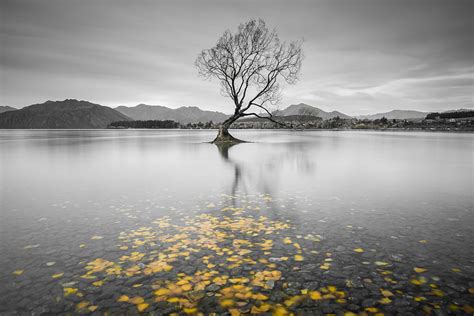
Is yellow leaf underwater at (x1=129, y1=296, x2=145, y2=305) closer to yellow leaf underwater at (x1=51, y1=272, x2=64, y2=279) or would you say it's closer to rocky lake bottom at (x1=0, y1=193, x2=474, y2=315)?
rocky lake bottom at (x1=0, y1=193, x2=474, y2=315)

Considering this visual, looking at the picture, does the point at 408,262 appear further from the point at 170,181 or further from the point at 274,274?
the point at 170,181

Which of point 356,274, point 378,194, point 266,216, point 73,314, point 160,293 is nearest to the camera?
point 73,314

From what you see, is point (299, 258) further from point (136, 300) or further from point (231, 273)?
point (136, 300)

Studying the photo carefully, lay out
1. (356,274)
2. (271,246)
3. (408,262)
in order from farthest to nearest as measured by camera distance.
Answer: (271,246) < (408,262) < (356,274)

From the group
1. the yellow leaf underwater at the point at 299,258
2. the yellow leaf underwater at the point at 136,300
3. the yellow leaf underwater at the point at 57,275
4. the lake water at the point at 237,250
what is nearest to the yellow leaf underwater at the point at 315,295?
the lake water at the point at 237,250

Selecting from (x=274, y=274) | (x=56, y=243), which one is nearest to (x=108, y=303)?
(x=274, y=274)

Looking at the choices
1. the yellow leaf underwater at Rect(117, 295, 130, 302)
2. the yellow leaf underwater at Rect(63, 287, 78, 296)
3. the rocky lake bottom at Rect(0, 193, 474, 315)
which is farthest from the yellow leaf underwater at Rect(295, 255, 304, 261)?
the yellow leaf underwater at Rect(63, 287, 78, 296)

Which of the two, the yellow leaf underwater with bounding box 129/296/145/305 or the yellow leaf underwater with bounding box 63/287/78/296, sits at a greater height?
the yellow leaf underwater with bounding box 63/287/78/296

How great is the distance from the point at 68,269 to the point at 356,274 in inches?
212

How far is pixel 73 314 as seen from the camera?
4.25 metres

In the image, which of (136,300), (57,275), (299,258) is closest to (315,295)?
(299,258)

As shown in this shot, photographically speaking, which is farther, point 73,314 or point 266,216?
point 266,216

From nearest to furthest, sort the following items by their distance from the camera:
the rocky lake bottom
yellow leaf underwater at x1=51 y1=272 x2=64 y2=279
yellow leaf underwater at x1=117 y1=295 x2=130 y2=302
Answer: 1. the rocky lake bottom
2. yellow leaf underwater at x1=117 y1=295 x2=130 y2=302
3. yellow leaf underwater at x1=51 y1=272 x2=64 y2=279

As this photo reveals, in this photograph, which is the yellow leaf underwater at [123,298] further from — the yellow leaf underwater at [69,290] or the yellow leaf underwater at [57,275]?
the yellow leaf underwater at [57,275]
